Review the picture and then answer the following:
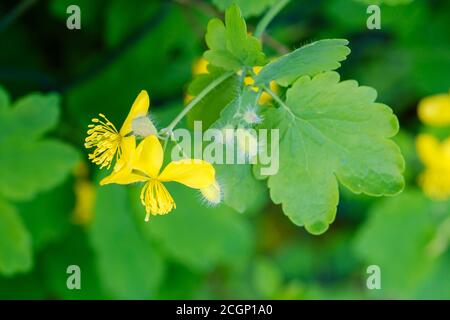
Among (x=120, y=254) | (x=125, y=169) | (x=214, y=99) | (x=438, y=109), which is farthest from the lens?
(x=438, y=109)

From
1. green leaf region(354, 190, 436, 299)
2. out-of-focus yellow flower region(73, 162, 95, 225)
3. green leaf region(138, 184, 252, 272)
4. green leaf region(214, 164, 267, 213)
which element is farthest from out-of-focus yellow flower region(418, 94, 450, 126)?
green leaf region(214, 164, 267, 213)

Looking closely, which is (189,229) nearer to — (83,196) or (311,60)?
(83,196)

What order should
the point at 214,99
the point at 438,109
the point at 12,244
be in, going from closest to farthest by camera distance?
the point at 214,99 → the point at 12,244 → the point at 438,109

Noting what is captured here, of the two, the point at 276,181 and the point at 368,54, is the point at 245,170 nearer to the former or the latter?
the point at 276,181

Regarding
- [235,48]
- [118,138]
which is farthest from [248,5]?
[118,138]

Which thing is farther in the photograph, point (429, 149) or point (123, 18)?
point (429, 149)

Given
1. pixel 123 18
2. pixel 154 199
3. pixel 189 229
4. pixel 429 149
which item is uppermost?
pixel 123 18
